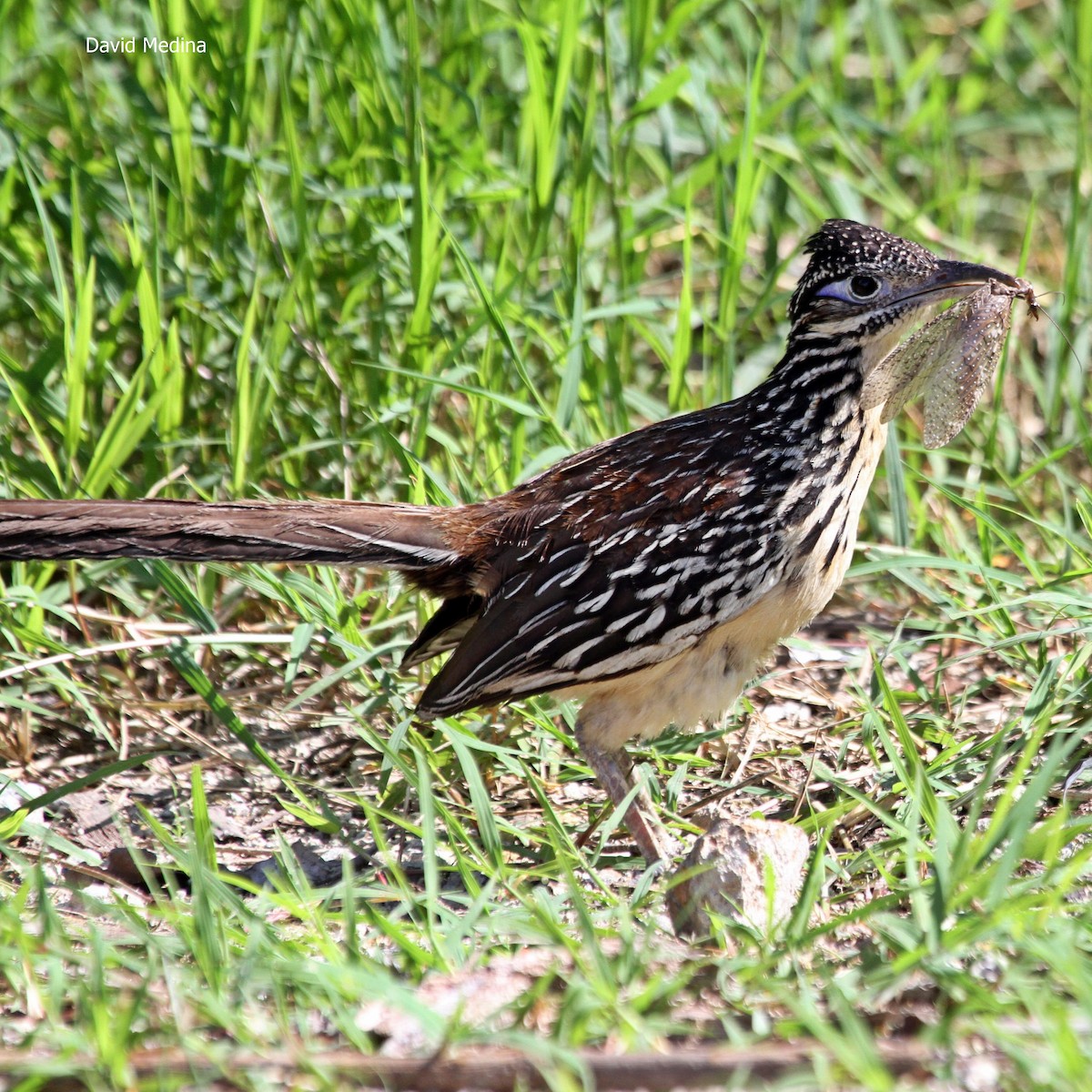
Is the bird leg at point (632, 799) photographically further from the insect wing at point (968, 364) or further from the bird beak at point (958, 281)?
the bird beak at point (958, 281)

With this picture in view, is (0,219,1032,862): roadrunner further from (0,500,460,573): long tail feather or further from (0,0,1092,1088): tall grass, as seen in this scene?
(0,0,1092,1088): tall grass

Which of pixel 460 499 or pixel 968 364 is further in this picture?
pixel 460 499

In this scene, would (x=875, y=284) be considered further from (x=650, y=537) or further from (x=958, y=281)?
(x=650, y=537)

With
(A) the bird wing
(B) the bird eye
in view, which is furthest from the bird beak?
(A) the bird wing

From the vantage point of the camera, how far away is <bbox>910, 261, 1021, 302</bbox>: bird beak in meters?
4.27

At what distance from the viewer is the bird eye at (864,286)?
172 inches

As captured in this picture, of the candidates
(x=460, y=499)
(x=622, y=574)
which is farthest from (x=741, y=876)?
(x=460, y=499)

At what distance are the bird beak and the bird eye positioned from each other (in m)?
0.12

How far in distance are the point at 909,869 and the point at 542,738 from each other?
4.78 ft

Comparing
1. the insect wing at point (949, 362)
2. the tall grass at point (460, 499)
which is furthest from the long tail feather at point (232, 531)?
the insect wing at point (949, 362)

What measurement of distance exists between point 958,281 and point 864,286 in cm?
27

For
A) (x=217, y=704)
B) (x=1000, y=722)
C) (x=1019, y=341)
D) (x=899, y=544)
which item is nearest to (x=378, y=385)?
(x=217, y=704)

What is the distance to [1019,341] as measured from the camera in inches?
256

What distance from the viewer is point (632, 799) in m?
4.08
